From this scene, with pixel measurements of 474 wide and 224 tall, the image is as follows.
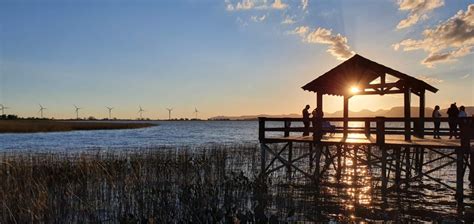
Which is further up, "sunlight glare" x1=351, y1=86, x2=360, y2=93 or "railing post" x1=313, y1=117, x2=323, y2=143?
"sunlight glare" x1=351, y1=86, x2=360, y2=93

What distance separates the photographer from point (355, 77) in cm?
1969

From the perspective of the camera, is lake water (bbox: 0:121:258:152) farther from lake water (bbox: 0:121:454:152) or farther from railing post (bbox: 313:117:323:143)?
railing post (bbox: 313:117:323:143)

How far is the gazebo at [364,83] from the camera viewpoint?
1862 centimetres

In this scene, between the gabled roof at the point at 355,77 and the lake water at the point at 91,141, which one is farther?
the lake water at the point at 91,141

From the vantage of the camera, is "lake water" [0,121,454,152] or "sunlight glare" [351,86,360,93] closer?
"sunlight glare" [351,86,360,93]

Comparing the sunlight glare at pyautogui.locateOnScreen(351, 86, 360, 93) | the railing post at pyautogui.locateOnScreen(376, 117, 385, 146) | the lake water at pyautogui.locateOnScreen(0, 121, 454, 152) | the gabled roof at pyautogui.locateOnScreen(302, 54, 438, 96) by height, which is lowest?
the lake water at pyautogui.locateOnScreen(0, 121, 454, 152)

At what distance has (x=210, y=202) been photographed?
1076 centimetres

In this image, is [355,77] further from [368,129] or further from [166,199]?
[166,199]

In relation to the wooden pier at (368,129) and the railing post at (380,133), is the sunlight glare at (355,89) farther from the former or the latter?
the railing post at (380,133)

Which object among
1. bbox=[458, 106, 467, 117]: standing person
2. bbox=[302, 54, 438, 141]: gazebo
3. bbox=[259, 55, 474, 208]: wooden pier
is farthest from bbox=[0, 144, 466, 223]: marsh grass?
bbox=[458, 106, 467, 117]: standing person

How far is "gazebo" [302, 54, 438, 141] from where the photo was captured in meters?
18.6

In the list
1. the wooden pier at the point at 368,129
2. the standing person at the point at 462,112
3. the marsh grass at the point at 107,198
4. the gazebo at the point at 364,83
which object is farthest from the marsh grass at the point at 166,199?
the standing person at the point at 462,112

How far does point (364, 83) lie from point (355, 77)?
2.40 feet

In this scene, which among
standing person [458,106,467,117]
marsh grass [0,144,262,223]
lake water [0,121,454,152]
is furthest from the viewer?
lake water [0,121,454,152]
